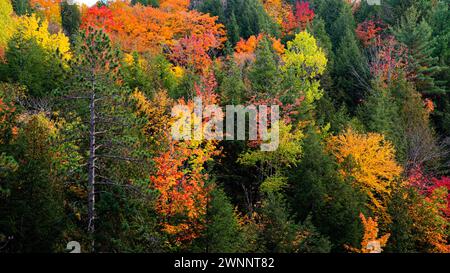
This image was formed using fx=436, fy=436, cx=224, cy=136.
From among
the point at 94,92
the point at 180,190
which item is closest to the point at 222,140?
the point at 180,190

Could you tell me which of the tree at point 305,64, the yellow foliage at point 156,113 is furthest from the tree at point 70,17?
the tree at point 305,64

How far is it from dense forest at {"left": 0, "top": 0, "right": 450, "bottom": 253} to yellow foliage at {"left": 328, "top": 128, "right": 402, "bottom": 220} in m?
0.14

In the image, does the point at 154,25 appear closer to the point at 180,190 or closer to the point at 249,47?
the point at 249,47

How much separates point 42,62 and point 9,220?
66.3 ft

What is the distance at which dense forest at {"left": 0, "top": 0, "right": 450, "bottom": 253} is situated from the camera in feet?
53.9

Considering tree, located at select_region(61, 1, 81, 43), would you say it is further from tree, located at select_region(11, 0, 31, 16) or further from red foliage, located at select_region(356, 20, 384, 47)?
red foliage, located at select_region(356, 20, 384, 47)

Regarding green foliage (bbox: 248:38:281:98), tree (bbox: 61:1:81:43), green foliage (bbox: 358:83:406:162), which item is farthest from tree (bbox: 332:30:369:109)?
tree (bbox: 61:1:81:43)

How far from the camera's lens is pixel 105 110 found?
17.0 metres

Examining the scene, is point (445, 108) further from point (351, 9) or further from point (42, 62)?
point (42, 62)

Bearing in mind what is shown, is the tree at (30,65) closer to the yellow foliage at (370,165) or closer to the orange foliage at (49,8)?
the yellow foliage at (370,165)

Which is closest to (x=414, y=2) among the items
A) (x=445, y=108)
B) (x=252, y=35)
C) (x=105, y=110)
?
(x=445, y=108)

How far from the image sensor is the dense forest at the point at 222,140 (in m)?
16.4

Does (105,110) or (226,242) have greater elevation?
(105,110)

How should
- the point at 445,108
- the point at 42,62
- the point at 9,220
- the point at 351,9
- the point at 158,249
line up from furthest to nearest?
the point at 351,9, the point at 445,108, the point at 42,62, the point at 158,249, the point at 9,220
